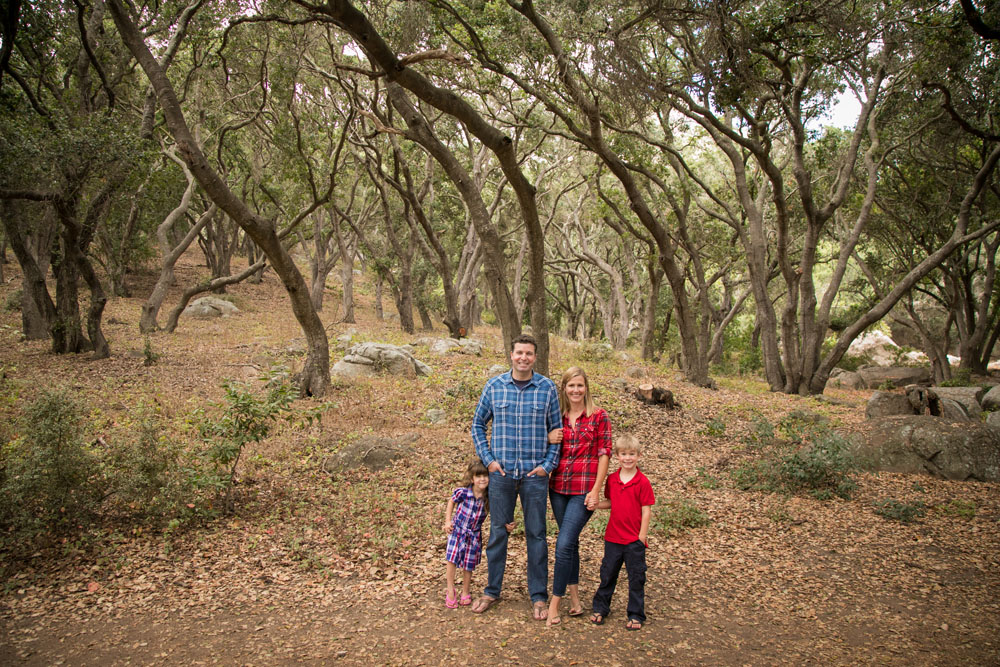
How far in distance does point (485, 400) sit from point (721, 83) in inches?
344

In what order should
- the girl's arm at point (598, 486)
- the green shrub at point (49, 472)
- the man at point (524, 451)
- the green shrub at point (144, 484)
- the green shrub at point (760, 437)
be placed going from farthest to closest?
1. the green shrub at point (760, 437)
2. the green shrub at point (144, 484)
3. the green shrub at point (49, 472)
4. the man at point (524, 451)
5. the girl's arm at point (598, 486)

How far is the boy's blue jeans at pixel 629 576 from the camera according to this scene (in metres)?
3.97

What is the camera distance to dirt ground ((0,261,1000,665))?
381 centimetres

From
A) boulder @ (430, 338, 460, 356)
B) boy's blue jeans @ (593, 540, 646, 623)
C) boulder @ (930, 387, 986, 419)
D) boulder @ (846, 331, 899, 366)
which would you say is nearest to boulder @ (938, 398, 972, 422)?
boulder @ (930, 387, 986, 419)

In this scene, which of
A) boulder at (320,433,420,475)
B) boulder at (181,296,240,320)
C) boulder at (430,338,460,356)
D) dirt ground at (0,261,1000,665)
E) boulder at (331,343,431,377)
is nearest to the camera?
dirt ground at (0,261,1000,665)

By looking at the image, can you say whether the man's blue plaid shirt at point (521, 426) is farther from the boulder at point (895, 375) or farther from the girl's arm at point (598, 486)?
the boulder at point (895, 375)

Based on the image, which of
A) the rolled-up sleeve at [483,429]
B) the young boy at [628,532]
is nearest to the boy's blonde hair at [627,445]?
the young boy at [628,532]

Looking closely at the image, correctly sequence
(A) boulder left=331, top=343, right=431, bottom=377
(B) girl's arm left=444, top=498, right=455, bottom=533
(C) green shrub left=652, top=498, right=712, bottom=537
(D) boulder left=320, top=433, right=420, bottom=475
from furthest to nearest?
(A) boulder left=331, top=343, right=431, bottom=377 → (D) boulder left=320, top=433, right=420, bottom=475 → (C) green shrub left=652, top=498, right=712, bottom=537 → (B) girl's arm left=444, top=498, right=455, bottom=533

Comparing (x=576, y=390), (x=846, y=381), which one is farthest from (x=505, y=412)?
(x=846, y=381)

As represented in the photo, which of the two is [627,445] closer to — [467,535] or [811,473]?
[467,535]

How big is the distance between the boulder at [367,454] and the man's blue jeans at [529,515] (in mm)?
3326

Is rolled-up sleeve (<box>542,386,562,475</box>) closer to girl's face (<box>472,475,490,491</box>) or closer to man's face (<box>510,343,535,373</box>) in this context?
man's face (<box>510,343,535,373</box>)

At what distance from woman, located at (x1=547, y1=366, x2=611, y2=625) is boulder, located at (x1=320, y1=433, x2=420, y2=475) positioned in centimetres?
359

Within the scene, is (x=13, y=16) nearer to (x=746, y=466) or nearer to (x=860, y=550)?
(x=746, y=466)
